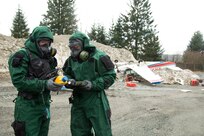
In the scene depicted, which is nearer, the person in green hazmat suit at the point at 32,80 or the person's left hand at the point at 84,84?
the person in green hazmat suit at the point at 32,80

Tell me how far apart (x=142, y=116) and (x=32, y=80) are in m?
4.88

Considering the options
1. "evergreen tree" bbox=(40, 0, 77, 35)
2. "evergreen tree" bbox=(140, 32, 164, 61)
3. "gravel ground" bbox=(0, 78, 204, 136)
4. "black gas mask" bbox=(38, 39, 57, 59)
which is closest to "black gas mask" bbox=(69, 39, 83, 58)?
"black gas mask" bbox=(38, 39, 57, 59)

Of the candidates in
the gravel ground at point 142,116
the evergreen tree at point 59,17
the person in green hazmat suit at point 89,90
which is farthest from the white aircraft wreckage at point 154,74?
the evergreen tree at point 59,17

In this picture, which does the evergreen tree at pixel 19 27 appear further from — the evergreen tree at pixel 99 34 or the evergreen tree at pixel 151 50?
the evergreen tree at pixel 151 50

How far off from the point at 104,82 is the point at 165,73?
18.0 metres

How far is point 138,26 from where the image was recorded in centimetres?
4909

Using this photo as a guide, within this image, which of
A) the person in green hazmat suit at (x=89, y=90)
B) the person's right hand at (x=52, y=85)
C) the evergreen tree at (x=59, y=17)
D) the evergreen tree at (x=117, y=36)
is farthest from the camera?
the evergreen tree at (x=117, y=36)

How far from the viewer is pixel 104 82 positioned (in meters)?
3.75

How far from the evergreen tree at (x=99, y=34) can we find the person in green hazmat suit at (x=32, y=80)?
44241mm

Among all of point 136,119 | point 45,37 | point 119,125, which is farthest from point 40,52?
point 136,119

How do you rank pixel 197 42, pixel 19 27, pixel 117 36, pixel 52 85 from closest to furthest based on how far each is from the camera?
pixel 52 85, pixel 19 27, pixel 117 36, pixel 197 42

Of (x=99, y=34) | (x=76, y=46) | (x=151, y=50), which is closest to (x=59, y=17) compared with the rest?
(x=99, y=34)

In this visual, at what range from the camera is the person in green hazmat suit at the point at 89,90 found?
3.77 m

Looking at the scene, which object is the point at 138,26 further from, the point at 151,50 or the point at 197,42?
the point at 197,42
